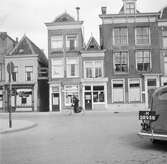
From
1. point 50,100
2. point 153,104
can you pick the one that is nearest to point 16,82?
point 50,100

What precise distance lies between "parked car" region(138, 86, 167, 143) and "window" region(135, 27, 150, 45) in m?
28.2

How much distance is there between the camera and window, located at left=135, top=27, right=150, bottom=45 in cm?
3669

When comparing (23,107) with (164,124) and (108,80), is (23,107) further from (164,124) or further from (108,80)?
(164,124)

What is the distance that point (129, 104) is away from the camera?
35.9 m

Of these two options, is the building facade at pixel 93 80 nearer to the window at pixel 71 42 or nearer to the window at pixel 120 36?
the window at pixel 71 42

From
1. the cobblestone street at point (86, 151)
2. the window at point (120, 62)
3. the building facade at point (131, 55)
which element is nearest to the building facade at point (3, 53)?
the building facade at point (131, 55)

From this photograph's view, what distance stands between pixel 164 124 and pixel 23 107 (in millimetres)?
30394

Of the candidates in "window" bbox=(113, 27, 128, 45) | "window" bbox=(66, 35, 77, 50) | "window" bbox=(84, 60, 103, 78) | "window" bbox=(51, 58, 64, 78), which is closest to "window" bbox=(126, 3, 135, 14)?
"window" bbox=(113, 27, 128, 45)

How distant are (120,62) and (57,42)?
313 inches

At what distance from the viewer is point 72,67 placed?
121 ft

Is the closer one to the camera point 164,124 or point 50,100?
point 164,124

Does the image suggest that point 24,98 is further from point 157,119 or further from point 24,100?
point 157,119

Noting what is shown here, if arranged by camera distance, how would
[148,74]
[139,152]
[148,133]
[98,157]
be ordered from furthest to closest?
1. [148,74]
2. [148,133]
3. [139,152]
4. [98,157]

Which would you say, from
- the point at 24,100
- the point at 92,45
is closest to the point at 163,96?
the point at 92,45
